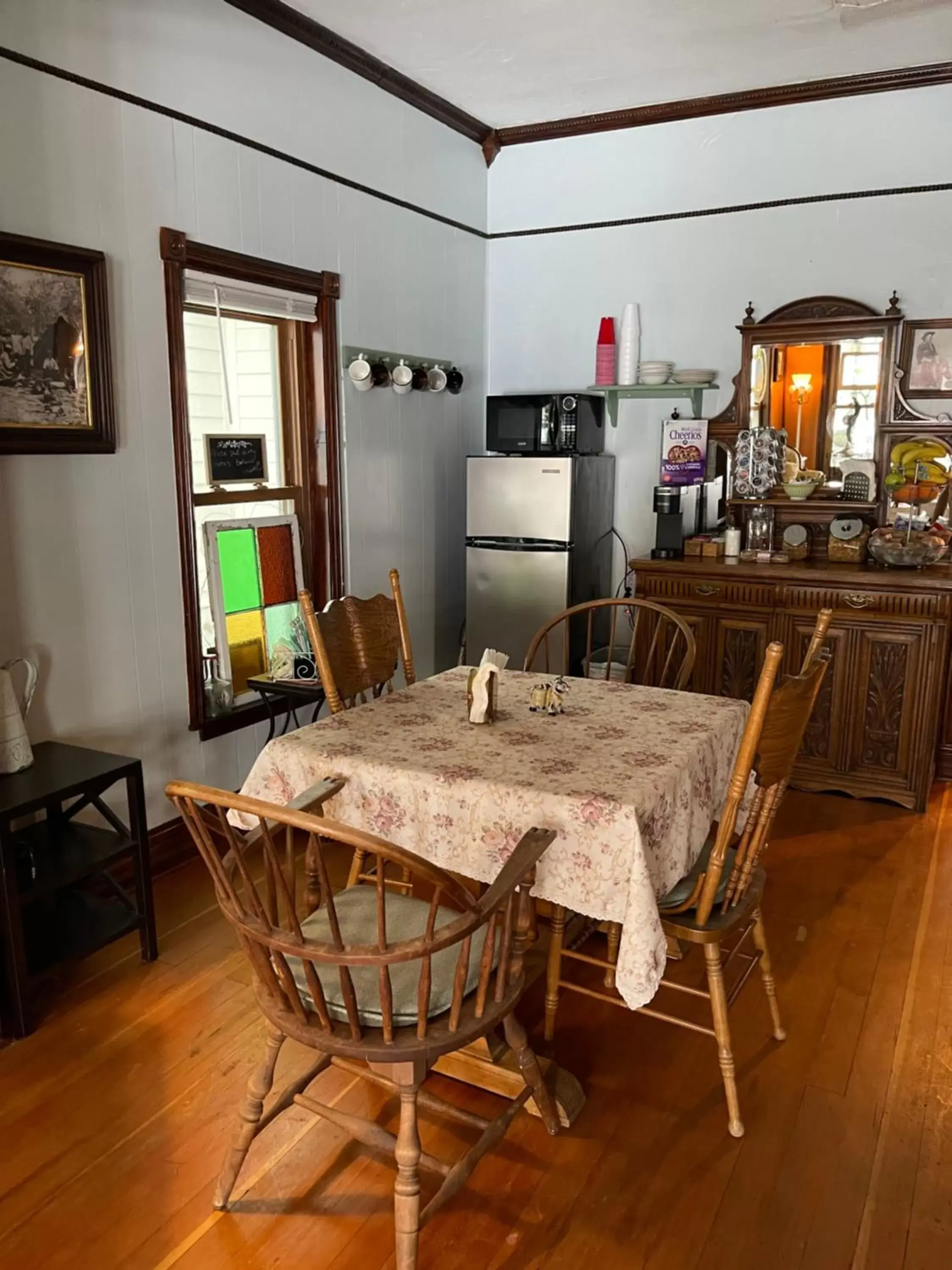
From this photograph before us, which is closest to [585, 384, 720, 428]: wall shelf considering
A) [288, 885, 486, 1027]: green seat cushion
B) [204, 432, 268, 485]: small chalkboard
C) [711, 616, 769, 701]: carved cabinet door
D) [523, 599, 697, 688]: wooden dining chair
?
[523, 599, 697, 688]: wooden dining chair

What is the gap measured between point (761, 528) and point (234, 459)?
7.36 feet

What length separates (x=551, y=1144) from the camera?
6.22ft

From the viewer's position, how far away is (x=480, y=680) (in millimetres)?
2182

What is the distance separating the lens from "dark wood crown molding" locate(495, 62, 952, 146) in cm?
365

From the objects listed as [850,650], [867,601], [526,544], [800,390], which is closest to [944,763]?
[850,650]

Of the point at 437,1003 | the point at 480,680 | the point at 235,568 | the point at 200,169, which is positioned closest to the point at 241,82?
the point at 200,169

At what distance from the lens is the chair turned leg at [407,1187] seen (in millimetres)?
1501

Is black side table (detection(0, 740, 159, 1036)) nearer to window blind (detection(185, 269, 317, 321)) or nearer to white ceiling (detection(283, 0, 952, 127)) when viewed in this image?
window blind (detection(185, 269, 317, 321))

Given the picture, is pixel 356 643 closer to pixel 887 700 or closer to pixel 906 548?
pixel 887 700

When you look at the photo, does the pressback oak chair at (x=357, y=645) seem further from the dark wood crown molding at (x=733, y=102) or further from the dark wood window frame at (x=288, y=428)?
the dark wood crown molding at (x=733, y=102)

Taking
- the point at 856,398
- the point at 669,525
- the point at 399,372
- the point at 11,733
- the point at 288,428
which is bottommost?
the point at 11,733

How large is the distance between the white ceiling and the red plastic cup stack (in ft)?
3.00

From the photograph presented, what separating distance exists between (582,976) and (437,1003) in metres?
1.05

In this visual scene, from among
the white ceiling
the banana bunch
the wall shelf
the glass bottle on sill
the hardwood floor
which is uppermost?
the white ceiling
